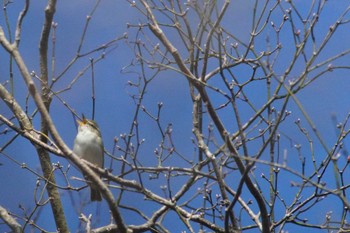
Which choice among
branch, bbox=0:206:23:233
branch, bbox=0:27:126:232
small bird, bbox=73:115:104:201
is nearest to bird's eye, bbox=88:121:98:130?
small bird, bbox=73:115:104:201

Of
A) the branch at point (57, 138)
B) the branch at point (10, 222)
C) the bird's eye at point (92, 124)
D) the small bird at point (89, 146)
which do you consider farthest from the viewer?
the bird's eye at point (92, 124)

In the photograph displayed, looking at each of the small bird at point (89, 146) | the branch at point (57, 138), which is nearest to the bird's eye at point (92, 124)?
the small bird at point (89, 146)

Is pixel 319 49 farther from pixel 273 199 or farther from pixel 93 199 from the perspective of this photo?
pixel 93 199

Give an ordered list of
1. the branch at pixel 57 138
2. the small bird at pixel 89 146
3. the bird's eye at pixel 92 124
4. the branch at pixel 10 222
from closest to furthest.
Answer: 1. the branch at pixel 57 138
2. the branch at pixel 10 222
3. the small bird at pixel 89 146
4. the bird's eye at pixel 92 124

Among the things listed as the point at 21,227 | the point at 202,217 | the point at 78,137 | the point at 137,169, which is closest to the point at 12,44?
the point at 137,169

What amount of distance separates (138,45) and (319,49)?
1593mm

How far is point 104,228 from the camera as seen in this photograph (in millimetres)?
5000

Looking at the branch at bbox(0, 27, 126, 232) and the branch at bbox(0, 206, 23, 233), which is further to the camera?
the branch at bbox(0, 206, 23, 233)

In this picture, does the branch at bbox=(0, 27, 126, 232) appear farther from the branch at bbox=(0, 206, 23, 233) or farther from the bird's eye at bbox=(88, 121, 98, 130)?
the bird's eye at bbox=(88, 121, 98, 130)

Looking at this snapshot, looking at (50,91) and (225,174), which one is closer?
(225,174)

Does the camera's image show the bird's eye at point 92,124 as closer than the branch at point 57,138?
Result: No

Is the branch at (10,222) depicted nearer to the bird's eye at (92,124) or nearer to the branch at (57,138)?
the branch at (57,138)

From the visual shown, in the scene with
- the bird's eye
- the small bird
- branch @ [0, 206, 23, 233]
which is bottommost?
branch @ [0, 206, 23, 233]

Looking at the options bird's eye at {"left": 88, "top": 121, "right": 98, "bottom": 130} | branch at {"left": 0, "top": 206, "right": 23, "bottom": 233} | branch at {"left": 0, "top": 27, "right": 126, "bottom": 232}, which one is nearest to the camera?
branch at {"left": 0, "top": 27, "right": 126, "bottom": 232}
